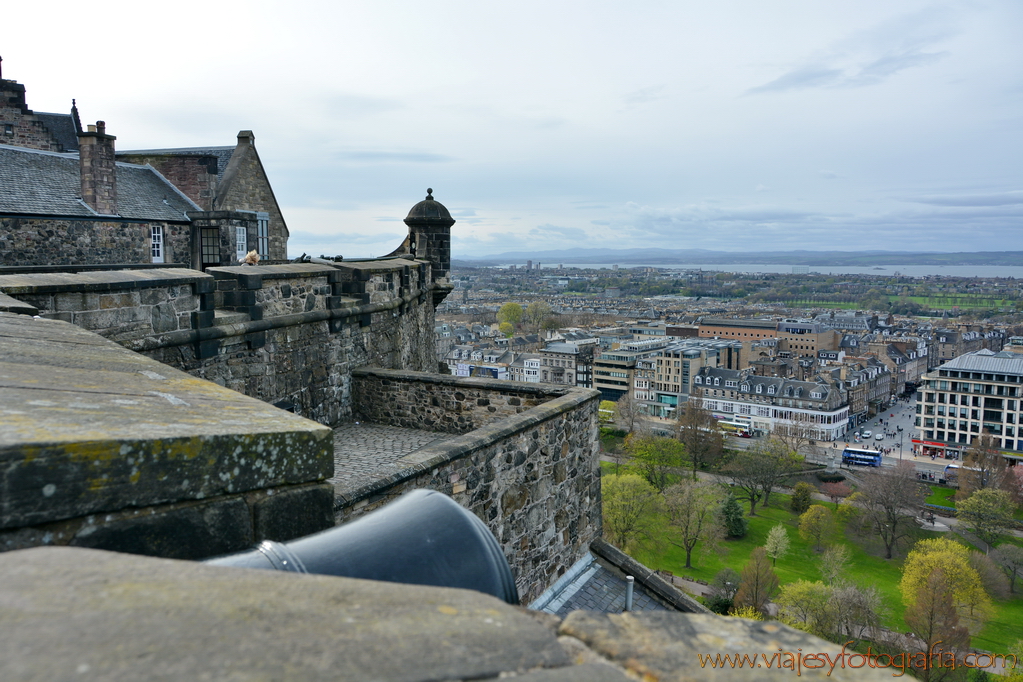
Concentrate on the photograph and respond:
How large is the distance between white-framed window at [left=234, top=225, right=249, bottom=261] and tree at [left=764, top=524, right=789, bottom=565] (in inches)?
1309

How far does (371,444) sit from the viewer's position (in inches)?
345

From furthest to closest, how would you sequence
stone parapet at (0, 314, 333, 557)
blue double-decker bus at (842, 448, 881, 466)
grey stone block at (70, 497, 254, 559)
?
blue double-decker bus at (842, 448, 881, 466), grey stone block at (70, 497, 254, 559), stone parapet at (0, 314, 333, 557)

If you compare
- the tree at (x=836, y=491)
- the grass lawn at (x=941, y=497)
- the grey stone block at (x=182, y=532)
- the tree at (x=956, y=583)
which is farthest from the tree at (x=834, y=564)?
the grey stone block at (x=182, y=532)

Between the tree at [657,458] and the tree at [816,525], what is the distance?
11.9 metres

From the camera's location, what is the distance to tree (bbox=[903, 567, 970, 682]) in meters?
31.7

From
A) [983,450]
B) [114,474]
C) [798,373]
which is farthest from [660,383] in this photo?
[114,474]

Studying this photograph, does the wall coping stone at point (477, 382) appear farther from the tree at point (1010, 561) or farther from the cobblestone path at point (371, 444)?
the tree at point (1010, 561)

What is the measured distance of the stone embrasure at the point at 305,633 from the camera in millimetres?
864

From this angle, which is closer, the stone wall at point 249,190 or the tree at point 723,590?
the stone wall at point 249,190

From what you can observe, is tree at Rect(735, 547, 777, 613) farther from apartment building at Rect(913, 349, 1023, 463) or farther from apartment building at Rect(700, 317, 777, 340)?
apartment building at Rect(700, 317, 777, 340)

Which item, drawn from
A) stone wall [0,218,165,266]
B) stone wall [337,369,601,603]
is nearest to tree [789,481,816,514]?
stone wall [0,218,165,266]

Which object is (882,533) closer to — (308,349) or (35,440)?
(308,349)

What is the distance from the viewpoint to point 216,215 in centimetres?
1836

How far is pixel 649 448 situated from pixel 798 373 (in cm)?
4551
